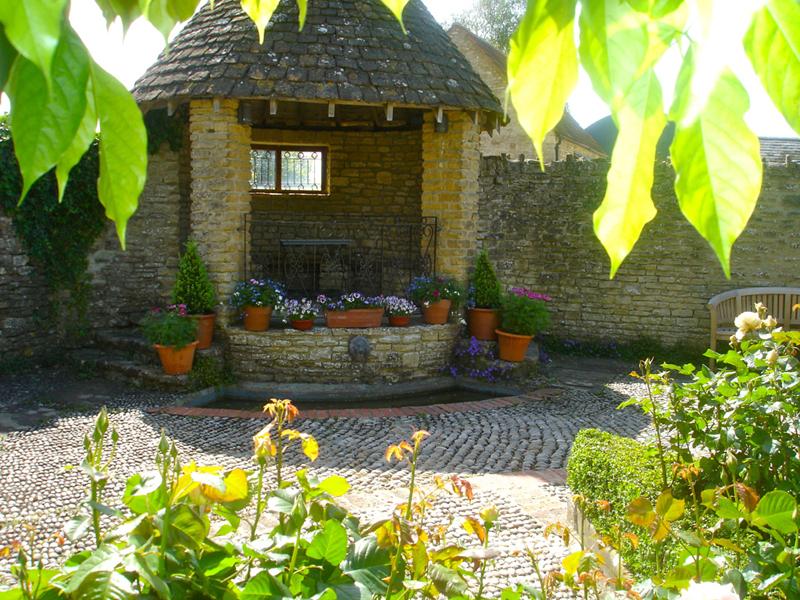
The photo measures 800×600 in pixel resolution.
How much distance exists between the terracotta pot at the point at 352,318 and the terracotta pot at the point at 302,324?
226mm

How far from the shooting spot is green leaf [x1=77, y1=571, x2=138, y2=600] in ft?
5.40

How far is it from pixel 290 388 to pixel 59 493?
3698 millimetres

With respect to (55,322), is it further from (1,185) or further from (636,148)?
(636,148)

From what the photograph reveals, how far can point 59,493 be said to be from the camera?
5230 mm

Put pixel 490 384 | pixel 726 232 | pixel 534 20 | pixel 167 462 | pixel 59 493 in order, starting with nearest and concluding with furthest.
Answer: pixel 726 232
pixel 534 20
pixel 167 462
pixel 59 493
pixel 490 384

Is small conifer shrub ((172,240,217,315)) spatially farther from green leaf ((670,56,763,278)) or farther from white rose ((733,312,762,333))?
green leaf ((670,56,763,278))

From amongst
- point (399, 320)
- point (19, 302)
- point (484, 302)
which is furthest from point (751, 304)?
point (19, 302)

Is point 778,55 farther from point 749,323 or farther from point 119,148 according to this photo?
point 749,323

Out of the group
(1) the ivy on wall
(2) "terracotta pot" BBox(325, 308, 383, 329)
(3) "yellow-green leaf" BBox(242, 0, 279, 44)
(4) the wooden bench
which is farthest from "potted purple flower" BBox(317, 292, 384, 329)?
(3) "yellow-green leaf" BBox(242, 0, 279, 44)

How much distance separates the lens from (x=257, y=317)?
347 inches

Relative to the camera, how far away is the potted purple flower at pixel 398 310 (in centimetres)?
922

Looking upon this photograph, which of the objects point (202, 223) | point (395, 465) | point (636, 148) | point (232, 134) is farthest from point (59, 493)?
point (636, 148)

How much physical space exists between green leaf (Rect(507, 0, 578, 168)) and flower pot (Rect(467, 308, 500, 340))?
8.97 metres

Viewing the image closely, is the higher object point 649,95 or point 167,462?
point 649,95
